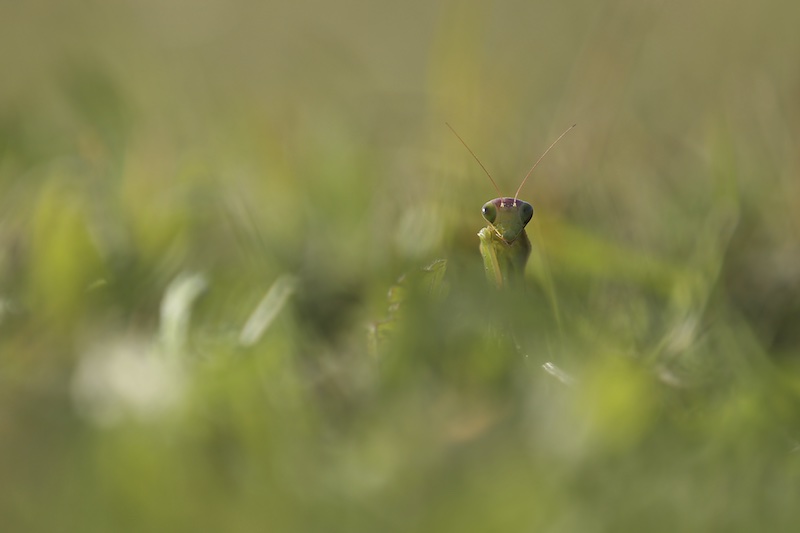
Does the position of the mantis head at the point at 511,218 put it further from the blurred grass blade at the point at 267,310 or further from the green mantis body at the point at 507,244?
the blurred grass blade at the point at 267,310

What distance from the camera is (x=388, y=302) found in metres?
0.40

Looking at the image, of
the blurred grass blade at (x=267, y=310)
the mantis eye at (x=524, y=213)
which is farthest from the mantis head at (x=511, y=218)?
the blurred grass blade at (x=267, y=310)

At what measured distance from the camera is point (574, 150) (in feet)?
2.15

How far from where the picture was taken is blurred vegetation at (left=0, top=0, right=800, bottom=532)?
29 centimetres

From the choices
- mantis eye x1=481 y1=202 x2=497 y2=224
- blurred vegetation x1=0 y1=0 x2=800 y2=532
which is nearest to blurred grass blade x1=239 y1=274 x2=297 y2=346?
blurred vegetation x1=0 y1=0 x2=800 y2=532

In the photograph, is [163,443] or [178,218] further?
[178,218]

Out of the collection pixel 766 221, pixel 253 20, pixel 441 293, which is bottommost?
pixel 253 20

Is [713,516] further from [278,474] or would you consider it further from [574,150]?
[574,150]

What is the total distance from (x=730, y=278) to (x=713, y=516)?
252mm

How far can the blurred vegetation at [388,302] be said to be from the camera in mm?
294

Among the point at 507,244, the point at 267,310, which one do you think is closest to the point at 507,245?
the point at 507,244

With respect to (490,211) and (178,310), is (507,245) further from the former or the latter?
(178,310)

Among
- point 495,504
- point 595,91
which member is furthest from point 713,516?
point 595,91

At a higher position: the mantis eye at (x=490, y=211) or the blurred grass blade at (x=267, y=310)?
the mantis eye at (x=490, y=211)
